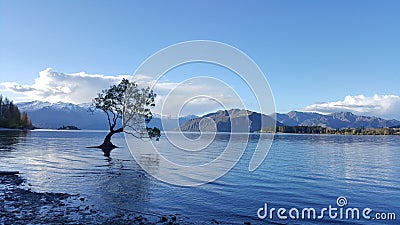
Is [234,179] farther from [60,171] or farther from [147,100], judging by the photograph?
[147,100]

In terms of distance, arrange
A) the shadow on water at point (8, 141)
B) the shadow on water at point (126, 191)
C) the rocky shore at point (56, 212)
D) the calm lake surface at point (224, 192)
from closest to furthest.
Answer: the rocky shore at point (56, 212) < the calm lake surface at point (224, 192) < the shadow on water at point (126, 191) < the shadow on water at point (8, 141)

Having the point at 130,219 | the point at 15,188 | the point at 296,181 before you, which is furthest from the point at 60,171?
the point at 296,181

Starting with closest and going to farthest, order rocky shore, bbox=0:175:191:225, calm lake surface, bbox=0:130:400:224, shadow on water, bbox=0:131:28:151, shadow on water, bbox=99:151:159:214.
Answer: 1. rocky shore, bbox=0:175:191:225
2. calm lake surface, bbox=0:130:400:224
3. shadow on water, bbox=99:151:159:214
4. shadow on water, bbox=0:131:28:151

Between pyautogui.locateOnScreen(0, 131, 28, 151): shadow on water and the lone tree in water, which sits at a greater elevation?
the lone tree in water

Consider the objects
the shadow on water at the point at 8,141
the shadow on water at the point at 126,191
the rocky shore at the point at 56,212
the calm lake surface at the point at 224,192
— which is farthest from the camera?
the shadow on water at the point at 8,141

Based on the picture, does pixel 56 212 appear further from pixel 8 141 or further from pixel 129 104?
pixel 8 141
